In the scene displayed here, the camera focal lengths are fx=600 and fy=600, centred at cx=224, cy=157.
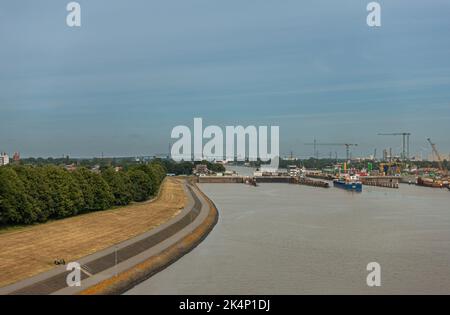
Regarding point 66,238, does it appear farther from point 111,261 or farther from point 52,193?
point 52,193

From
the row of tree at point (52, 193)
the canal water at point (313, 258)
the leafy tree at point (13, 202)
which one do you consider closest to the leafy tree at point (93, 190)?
the row of tree at point (52, 193)

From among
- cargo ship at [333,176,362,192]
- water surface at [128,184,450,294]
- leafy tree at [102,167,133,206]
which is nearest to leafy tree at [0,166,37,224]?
water surface at [128,184,450,294]

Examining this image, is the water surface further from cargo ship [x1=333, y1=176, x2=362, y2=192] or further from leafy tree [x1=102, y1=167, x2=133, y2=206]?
cargo ship [x1=333, y1=176, x2=362, y2=192]

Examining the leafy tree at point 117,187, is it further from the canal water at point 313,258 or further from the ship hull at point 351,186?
the ship hull at point 351,186

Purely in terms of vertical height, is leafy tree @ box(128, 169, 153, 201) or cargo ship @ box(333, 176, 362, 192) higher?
leafy tree @ box(128, 169, 153, 201)
